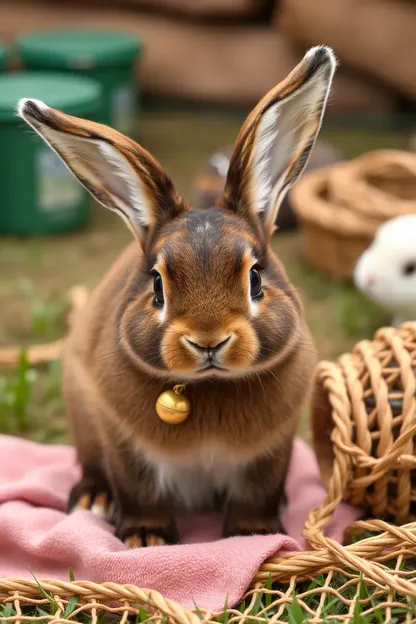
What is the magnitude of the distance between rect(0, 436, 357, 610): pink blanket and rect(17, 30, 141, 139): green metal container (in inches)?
121

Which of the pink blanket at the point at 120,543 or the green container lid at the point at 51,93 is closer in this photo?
the pink blanket at the point at 120,543

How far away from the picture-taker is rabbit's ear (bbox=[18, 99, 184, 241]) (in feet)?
5.53

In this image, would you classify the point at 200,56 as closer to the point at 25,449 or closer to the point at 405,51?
the point at 405,51

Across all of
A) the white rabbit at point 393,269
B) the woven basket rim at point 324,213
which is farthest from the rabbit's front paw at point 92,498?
the woven basket rim at point 324,213

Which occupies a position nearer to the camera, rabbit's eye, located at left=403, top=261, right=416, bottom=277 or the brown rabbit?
the brown rabbit

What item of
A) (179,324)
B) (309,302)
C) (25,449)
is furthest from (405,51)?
(179,324)

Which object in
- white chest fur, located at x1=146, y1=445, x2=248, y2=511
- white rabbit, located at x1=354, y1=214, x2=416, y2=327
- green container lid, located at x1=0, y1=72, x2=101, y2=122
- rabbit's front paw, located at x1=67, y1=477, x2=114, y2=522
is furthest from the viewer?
green container lid, located at x1=0, y1=72, x2=101, y2=122

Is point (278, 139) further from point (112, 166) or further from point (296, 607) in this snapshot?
→ point (296, 607)

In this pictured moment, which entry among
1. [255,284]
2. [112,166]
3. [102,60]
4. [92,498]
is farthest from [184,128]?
[255,284]

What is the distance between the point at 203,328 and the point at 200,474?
45 cm

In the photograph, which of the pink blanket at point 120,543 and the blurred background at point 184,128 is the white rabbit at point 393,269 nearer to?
the blurred background at point 184,128

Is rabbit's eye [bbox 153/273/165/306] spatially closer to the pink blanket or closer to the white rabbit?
the pink blanket

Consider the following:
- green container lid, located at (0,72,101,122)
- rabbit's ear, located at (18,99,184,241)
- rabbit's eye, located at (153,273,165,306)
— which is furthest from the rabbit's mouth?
green container lid, located at (0,72,101,122)

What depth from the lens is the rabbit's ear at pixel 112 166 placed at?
5.53ft
